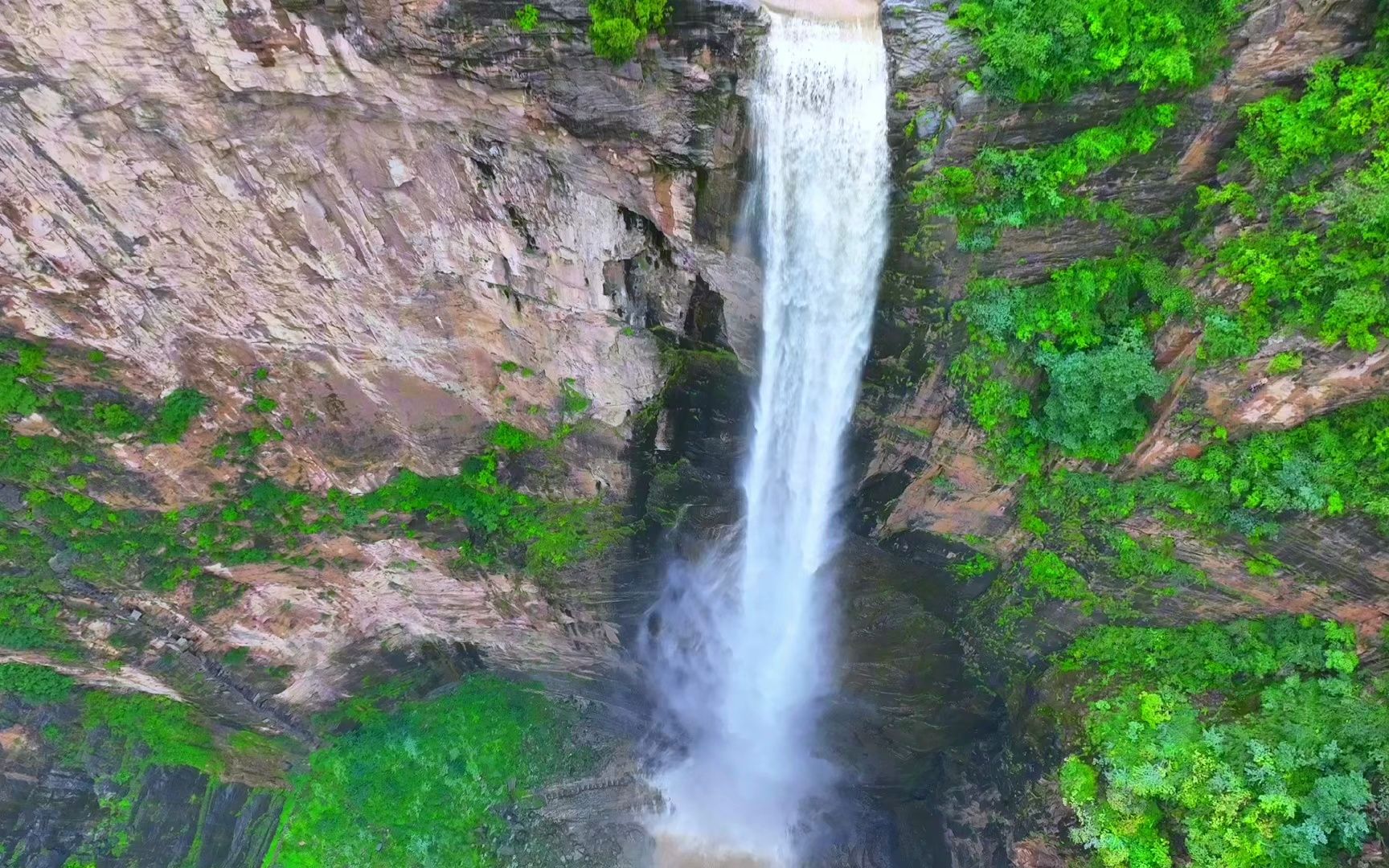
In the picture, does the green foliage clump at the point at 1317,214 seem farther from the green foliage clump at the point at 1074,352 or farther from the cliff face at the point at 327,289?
the cliff face at the point at 327,289

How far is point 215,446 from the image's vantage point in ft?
37.3

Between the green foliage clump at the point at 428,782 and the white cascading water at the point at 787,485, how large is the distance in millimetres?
3345

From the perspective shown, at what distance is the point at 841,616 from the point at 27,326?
13.7 meters

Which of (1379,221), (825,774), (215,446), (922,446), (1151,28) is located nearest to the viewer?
(1379,221)

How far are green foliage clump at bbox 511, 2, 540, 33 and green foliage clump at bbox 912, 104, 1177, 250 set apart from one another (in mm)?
5009

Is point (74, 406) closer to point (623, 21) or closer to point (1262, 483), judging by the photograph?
point (623, 21)

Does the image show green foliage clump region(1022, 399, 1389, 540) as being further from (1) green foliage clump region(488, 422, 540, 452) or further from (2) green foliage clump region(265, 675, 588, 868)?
(2) green foliage clump region(265, 675, 588, 868)

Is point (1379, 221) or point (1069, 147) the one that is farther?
point (1069, 147)

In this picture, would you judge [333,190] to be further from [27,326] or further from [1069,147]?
[1069,147]

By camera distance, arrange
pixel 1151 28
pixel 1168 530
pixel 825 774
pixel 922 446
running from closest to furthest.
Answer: pixel 1151 28 < pixel 1168 530 < pixel 922 446 < pixel 825 774

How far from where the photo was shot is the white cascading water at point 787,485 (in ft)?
27.2

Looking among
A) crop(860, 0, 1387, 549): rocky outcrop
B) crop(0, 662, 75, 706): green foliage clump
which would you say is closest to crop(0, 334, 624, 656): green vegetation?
crop(0, 662, 75, 706): green foliage clump

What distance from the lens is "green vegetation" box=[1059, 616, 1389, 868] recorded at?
775cm

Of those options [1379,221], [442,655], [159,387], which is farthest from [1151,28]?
[442,655]
